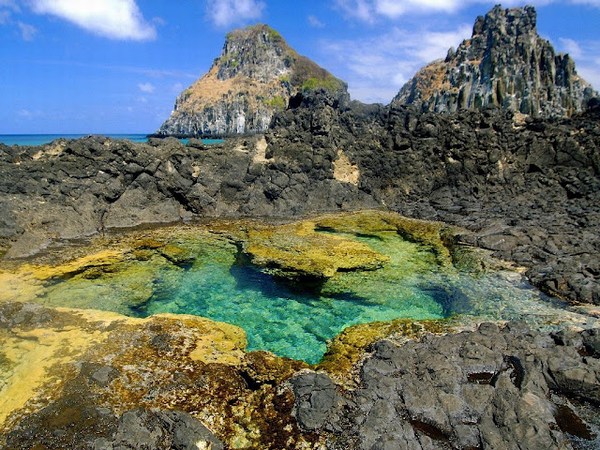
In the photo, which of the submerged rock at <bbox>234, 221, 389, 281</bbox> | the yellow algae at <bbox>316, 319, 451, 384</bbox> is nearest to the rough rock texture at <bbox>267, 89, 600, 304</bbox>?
Answer: the submerged rock at <bbox>234, 221, 389, 281</bbox>

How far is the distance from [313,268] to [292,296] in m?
2.11

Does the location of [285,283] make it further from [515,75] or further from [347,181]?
[515,75]

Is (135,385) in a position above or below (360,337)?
above

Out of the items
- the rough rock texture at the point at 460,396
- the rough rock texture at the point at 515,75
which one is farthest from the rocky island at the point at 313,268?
the rough rock texture at the point at 515,75

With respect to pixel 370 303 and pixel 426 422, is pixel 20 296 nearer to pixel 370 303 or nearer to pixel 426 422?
pixel 370 303

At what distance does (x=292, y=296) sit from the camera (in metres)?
20.3

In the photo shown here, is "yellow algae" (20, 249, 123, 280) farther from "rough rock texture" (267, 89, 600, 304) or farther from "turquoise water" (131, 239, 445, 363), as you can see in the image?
"rough rock texture" (267, 89, 600, 304)

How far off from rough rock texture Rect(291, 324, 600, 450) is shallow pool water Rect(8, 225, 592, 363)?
3248 millimetres

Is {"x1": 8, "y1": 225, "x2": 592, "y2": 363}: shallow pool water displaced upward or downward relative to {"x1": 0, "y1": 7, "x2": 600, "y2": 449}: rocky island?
downward

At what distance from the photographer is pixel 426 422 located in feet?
36.0

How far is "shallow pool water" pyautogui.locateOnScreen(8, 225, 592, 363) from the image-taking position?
57.0 feet

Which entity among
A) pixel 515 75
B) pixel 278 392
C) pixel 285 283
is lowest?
pixel 285 283

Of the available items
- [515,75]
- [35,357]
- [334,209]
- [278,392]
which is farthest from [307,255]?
[515,75]

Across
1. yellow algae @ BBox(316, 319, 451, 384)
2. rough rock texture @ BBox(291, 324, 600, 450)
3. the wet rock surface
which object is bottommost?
yellow algae @ BBox(316, 319, 451, 384)
